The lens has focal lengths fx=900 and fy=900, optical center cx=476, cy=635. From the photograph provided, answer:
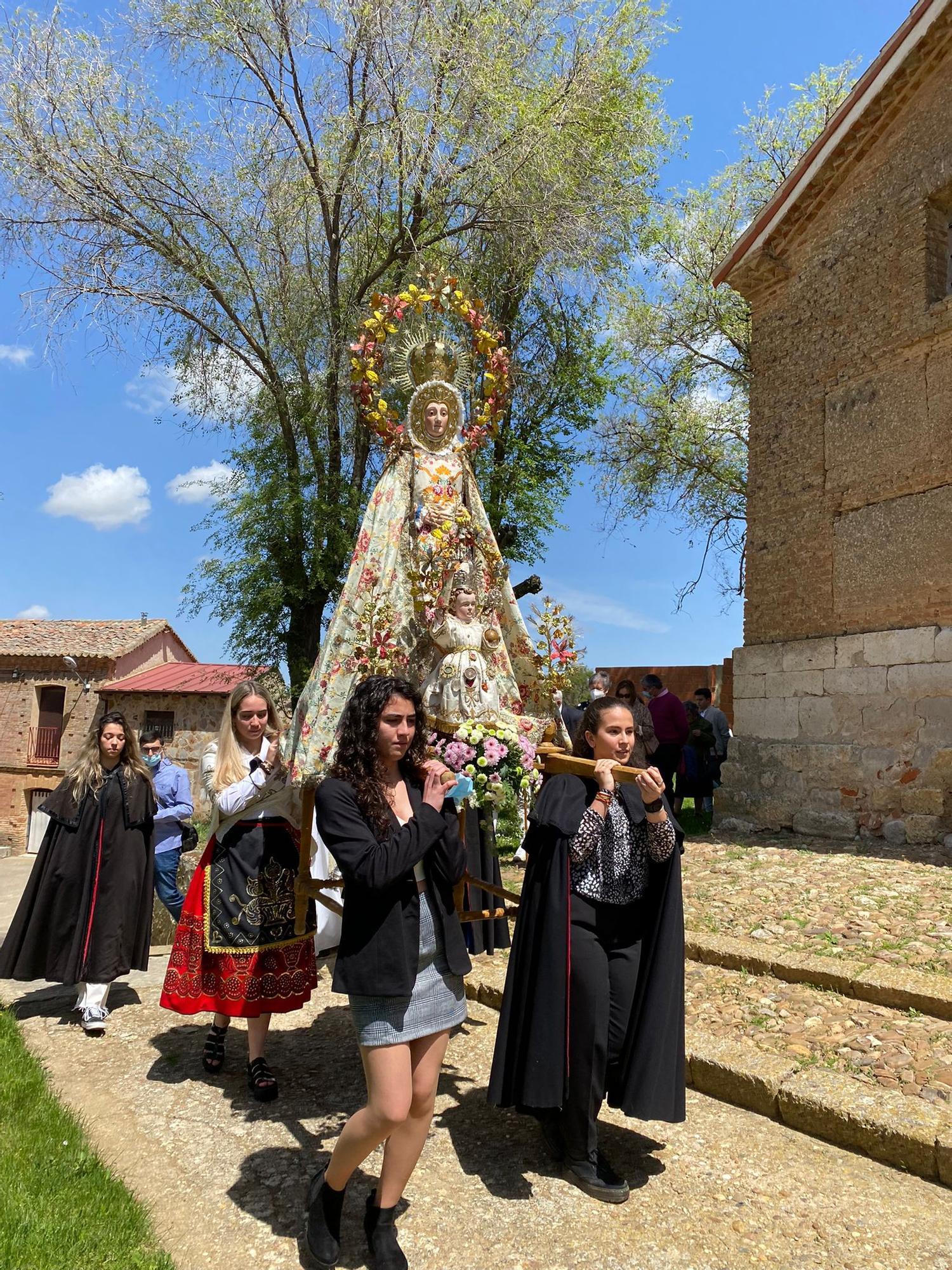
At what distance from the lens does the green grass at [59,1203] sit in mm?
2715

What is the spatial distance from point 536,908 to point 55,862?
3.25 m

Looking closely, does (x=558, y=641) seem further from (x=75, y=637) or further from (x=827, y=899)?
(x=75, y=637)

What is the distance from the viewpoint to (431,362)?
6164 millimetres

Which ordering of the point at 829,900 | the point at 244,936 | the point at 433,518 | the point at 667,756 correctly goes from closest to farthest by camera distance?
the point at 244,936, the point at 433,518, the point at 829,900, the point at 667,756

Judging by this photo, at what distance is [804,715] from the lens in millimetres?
9477

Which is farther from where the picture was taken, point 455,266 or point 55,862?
point 455,266

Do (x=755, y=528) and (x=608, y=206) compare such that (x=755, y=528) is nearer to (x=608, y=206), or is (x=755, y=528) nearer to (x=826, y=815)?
(x=826, y=815)

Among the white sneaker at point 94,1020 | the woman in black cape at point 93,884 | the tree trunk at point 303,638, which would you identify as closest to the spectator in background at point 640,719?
the woman in black cape at point 93,884

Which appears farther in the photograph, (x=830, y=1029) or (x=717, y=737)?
(x=717, y=737)

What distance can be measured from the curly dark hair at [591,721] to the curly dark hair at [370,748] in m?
0.79

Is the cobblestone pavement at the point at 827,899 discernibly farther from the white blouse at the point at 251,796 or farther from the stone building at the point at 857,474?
the white blouse at the point at 251,796

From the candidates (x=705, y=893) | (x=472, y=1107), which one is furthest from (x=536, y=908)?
(x=705, y=893)

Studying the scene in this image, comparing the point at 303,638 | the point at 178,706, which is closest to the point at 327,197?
the point at 303,638

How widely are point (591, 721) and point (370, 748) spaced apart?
1.01 meters
